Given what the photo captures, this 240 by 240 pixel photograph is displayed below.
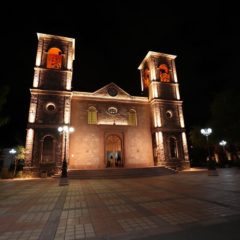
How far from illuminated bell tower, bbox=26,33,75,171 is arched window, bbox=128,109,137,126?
895 centimetres

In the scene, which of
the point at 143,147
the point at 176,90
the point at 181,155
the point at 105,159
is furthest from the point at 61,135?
the point at 176,90

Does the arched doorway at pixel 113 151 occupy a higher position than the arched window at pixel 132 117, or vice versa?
the arched window at pixel 132 117

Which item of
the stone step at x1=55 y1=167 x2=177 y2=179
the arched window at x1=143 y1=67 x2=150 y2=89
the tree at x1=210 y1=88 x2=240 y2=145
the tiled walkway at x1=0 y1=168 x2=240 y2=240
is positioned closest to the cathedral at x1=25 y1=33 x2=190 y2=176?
the arched window at x1=143 y1=67 x2=150 y2=89

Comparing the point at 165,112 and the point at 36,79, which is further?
the point at 165,112

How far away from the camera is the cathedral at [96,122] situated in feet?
70.4

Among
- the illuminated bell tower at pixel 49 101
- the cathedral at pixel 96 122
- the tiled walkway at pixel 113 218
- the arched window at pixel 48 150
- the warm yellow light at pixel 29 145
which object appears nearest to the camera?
the tiled walkway at pixel 113 218

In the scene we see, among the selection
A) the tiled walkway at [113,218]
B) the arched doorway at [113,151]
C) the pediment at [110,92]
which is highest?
the pediment at [110,92]

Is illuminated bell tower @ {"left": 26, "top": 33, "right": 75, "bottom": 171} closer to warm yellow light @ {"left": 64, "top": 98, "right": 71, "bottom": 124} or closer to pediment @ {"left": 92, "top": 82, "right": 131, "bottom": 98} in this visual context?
warm yellow light @ {"left": 64, "top": 98, "right": 71, "bottom": 124}

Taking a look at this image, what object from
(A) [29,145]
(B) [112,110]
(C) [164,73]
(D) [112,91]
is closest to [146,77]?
(C) [164,73]

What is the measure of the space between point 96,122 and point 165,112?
1034 cm

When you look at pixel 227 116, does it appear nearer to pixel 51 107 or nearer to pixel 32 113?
pixel 51 107

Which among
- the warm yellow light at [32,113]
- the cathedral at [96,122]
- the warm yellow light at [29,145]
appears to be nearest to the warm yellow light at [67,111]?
the cathedral at [96,122]

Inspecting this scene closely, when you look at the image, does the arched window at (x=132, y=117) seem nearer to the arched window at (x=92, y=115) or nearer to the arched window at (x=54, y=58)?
the arched window at (x=92, y=115)

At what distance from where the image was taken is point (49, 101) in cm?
2272
